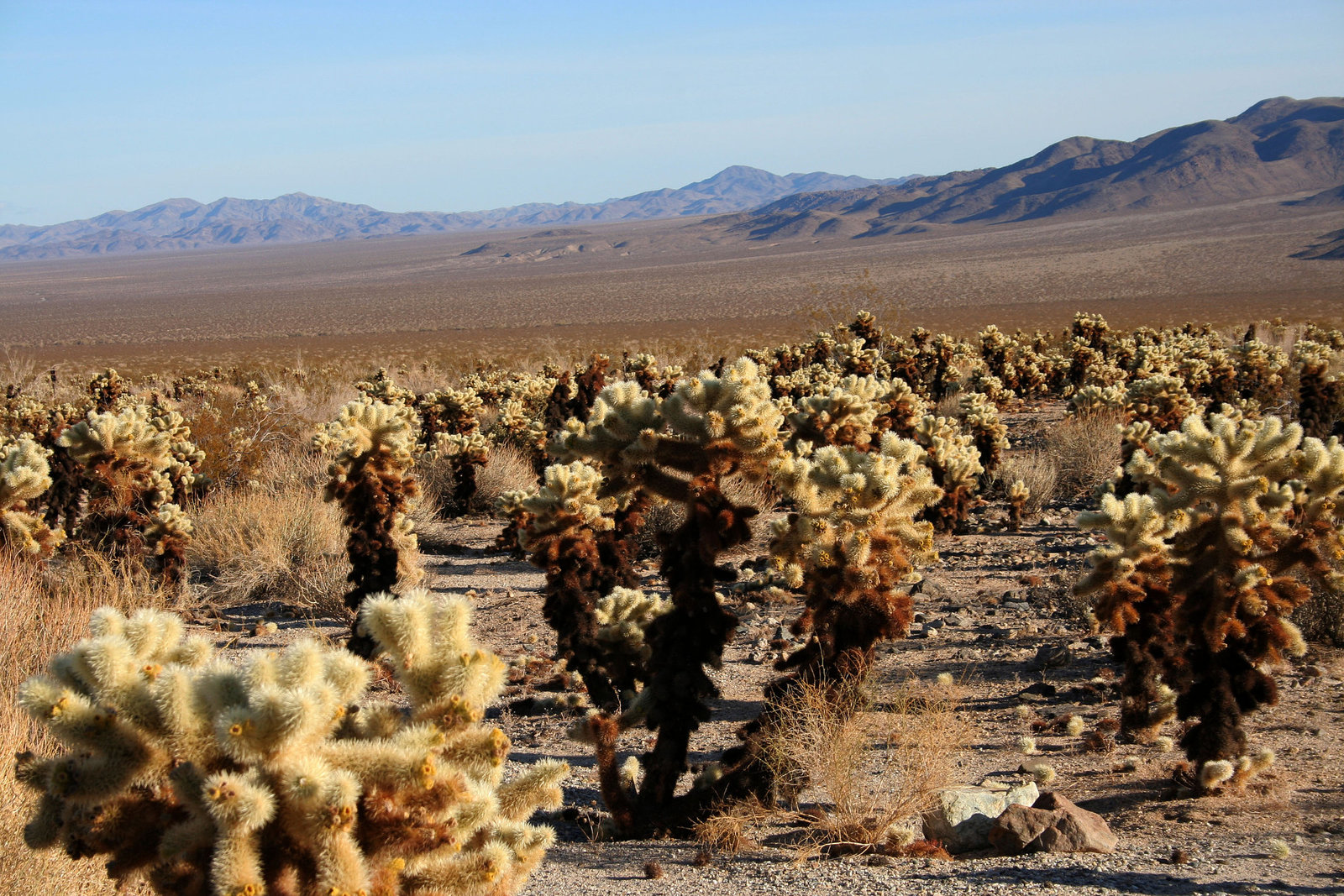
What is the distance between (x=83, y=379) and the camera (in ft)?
93.2

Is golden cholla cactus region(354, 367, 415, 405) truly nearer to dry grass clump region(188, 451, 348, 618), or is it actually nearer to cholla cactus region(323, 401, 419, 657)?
dry grass clump region(188, 451, 348, 618)

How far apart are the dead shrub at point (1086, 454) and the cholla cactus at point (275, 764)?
11.4m

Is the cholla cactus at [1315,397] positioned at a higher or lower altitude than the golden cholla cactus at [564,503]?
lower

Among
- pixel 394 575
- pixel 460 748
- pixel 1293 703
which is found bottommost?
pixel 1293 703

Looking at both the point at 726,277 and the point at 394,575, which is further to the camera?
the point at 726,277

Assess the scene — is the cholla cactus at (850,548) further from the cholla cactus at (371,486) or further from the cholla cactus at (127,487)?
the cholla cactus at (127,487)

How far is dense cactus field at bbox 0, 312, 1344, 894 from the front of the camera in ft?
8.34

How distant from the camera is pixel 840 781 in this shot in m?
4.70

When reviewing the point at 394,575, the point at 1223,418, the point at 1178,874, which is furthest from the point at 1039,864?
the point at 394,575

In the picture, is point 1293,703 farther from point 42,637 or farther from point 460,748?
point 42,637

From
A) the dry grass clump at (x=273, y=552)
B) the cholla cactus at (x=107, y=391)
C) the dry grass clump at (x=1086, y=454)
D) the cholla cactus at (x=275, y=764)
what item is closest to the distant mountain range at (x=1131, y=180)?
the dry grass clump at (x=1086, y=454)

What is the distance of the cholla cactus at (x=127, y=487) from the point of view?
29.0 ft

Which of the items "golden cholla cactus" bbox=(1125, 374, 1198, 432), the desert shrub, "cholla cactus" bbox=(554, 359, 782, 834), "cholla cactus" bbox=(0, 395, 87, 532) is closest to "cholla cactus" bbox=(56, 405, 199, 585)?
"cholla cactus" bbox=(0, 395, 87, 532)

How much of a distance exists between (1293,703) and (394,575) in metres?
5.90
